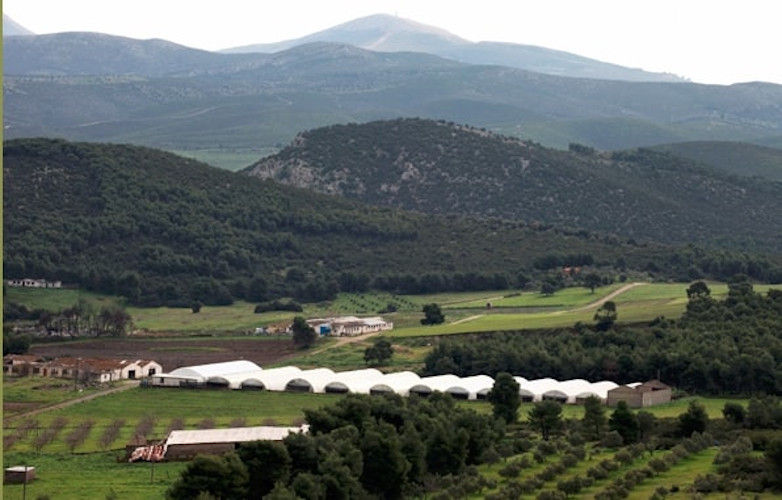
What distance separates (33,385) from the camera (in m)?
68.2

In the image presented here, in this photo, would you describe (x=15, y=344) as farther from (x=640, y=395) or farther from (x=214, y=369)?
(x=640, y=395)

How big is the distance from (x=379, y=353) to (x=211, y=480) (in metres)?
40.9

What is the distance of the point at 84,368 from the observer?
72125mm

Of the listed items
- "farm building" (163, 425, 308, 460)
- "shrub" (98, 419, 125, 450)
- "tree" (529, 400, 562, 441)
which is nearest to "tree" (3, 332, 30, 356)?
"shrub" (98, 419, 125, 450)

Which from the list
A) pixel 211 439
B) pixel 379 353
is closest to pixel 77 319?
pixel 379 353

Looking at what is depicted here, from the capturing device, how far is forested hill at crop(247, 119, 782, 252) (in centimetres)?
15600

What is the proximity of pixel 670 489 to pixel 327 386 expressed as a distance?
31.2 meters

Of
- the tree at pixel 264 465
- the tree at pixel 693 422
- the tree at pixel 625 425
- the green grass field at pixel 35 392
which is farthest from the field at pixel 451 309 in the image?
the tree at pixel 264 465

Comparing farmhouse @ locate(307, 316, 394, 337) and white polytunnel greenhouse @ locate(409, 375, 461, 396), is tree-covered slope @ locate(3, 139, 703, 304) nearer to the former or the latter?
farmhouse @ locate(307, 316, 394, 337)

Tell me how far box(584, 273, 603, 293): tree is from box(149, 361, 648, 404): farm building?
33.4 m

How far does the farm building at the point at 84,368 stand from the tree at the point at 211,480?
116ft

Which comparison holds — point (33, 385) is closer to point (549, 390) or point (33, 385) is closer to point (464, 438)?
point (549, 390)

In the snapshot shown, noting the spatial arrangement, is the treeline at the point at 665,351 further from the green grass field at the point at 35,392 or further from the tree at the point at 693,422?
the green grass field at the point at 35,392

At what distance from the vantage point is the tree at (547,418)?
52938mm
